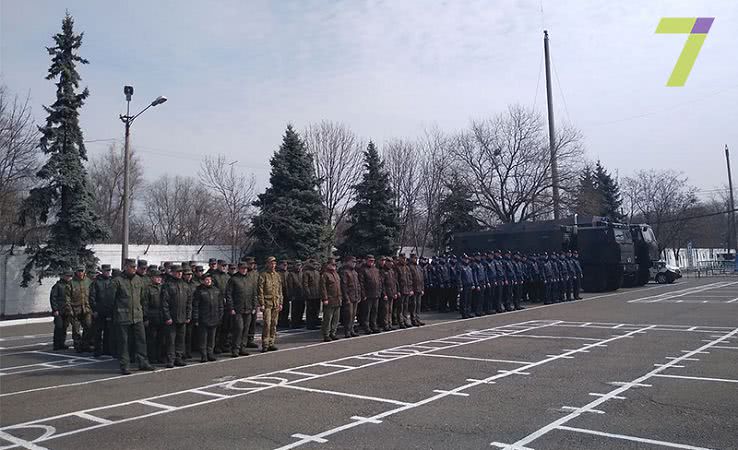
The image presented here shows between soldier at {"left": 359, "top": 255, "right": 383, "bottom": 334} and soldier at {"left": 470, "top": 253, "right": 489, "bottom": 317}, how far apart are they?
13.9 ft

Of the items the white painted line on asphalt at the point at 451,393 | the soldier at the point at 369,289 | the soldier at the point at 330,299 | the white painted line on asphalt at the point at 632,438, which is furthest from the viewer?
the soldier at the point at 369,289

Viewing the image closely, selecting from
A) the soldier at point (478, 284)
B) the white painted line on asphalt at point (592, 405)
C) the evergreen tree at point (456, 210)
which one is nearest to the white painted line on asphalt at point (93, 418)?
the white painted line on asphalt at point (592, 405)

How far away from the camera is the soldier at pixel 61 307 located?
12.9 m

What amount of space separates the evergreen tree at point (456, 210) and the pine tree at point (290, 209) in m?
10.8

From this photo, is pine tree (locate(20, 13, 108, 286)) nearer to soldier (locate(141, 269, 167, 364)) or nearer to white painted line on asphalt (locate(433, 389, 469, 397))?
soldier (locate(141, 269, 167, 364))

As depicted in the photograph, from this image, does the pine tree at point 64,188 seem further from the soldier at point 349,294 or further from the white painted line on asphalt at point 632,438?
the white painted line on asphalt at point 632,438

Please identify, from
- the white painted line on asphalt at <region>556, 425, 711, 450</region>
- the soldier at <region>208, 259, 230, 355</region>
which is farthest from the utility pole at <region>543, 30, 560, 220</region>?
the white painted line on asphalt at <region>556, 425, 711, 450</region>

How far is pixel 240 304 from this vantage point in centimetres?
1162

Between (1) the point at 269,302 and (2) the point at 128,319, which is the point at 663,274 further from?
(2) the point at 128,319

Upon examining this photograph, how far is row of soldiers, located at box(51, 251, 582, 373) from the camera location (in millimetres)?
10648

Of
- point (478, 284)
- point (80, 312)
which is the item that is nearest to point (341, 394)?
point (80, 312)

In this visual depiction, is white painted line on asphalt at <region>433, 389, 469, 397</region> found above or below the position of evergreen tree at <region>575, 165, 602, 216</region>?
below

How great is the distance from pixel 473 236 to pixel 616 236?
6734 mm

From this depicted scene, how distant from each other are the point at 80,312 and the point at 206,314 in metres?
3.78
